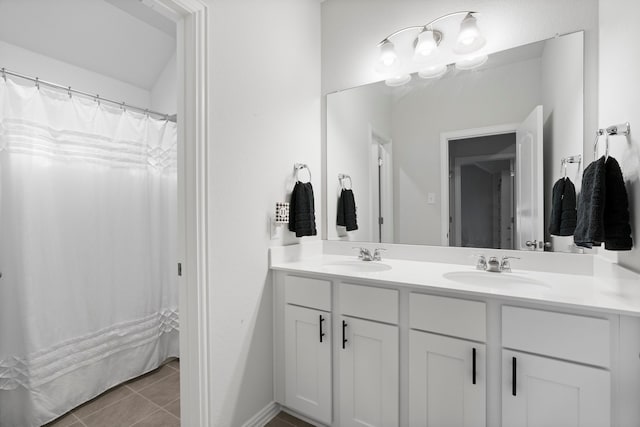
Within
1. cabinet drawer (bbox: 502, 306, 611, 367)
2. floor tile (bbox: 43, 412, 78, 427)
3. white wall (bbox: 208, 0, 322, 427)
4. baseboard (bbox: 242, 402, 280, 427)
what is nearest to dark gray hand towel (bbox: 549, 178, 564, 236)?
cabinet drawer (bbox: 502, 306, 611, 367)

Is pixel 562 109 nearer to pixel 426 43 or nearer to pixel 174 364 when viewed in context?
pixel 426 43

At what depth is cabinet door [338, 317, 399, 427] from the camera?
1321 millimetres

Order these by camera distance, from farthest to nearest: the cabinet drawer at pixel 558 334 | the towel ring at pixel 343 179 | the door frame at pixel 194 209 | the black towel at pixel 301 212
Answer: the towel ring at pixel 343 179 < the black towel at pixel 301 212 < the door frame at pixel 194 209 < the cabinet drawer at pixel 558 334

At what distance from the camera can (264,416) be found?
1637mm

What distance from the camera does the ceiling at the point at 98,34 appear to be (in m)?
1.82

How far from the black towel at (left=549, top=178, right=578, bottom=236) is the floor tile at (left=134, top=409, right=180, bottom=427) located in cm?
221

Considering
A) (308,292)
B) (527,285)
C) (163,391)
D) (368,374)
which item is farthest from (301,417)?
(527,285)

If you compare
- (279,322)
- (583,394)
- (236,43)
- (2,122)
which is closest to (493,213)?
(583,394)

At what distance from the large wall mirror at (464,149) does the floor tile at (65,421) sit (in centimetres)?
181

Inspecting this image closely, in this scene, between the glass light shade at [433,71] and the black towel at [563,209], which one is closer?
the black towel at [563,209]

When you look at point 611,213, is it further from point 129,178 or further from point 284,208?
point 129,178

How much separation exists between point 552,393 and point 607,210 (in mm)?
669

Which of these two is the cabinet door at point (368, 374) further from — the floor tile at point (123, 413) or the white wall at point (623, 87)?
the floor tile at point (123, 413)

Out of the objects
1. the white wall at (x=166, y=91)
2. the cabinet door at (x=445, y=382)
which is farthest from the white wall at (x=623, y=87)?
the white wall at (x=166, y=91)
